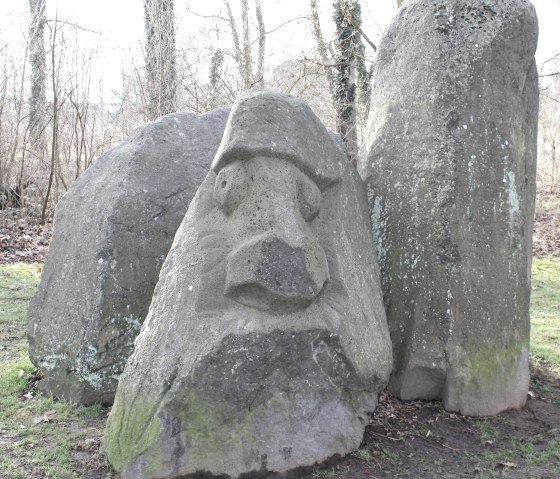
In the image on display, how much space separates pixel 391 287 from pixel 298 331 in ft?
3.77

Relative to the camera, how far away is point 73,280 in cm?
420

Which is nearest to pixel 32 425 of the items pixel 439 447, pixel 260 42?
pixel 439 447

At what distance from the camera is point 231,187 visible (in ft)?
10.7

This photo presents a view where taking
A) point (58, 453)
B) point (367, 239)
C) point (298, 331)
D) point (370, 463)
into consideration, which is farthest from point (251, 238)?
point (58, 453)

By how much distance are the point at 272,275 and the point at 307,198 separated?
54 cm

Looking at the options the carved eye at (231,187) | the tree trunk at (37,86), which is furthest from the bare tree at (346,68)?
the carved eye at (231,187)

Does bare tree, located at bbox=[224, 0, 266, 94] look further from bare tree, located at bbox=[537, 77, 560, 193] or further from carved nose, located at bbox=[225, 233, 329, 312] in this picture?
carved nose, located at bbox=[225, 233, 329, 312]

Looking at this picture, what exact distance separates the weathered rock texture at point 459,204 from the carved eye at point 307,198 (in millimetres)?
753

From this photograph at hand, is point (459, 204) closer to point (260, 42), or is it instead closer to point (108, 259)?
point (108, 259)

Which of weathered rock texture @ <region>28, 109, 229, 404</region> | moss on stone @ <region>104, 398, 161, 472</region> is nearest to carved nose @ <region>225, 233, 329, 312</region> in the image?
moss on stone @ <region>104, 398, 161, 472</region>

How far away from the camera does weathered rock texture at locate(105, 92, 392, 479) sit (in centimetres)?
287

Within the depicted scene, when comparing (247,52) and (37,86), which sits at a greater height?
(247,52)

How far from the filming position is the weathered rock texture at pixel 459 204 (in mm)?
3754

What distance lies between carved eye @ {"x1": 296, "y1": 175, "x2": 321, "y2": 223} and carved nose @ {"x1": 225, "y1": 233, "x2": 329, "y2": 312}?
0.31 m
